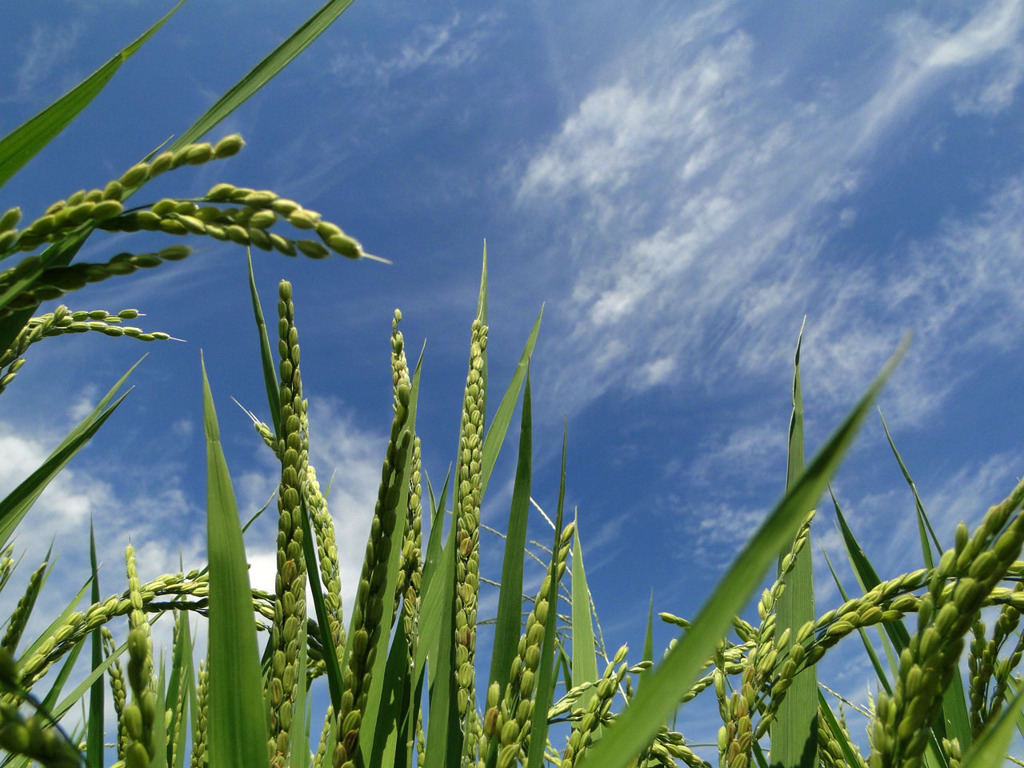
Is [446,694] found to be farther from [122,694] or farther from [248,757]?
[122,694]

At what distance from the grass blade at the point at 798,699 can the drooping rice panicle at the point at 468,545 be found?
1.53 ft

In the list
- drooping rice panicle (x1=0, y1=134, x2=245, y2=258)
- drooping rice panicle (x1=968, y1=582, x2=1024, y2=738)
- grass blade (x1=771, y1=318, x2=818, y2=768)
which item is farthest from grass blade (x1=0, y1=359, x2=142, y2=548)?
drooping rice panicle (x1=968, y1=582, x2=1024, y2=738)

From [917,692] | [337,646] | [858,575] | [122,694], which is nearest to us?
[917,692]

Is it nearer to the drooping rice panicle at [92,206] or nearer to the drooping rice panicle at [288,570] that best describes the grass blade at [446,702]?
the drooping rice panicle at [288,570]

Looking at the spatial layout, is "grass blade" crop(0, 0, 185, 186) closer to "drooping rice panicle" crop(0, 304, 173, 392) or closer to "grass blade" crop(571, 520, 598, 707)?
"drooping rice panicle" crop(0, 304, 173, 392)

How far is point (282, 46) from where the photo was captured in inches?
45.1

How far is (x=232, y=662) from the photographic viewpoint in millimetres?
799

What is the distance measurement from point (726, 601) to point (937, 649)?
263 mm

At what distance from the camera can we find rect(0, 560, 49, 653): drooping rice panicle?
57.2 inches

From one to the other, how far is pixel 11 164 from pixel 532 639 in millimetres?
919

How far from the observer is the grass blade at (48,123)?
2.95 ft

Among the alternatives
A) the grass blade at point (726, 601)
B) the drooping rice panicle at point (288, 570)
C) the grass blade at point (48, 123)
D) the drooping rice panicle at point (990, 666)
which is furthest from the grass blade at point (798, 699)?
the grass blade at point (48, 123)

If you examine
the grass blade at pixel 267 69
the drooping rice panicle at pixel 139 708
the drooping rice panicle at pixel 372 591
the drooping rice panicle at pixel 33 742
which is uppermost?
the grass blade at pixel 267 69

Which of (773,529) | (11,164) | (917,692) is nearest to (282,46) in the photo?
(11,164)
